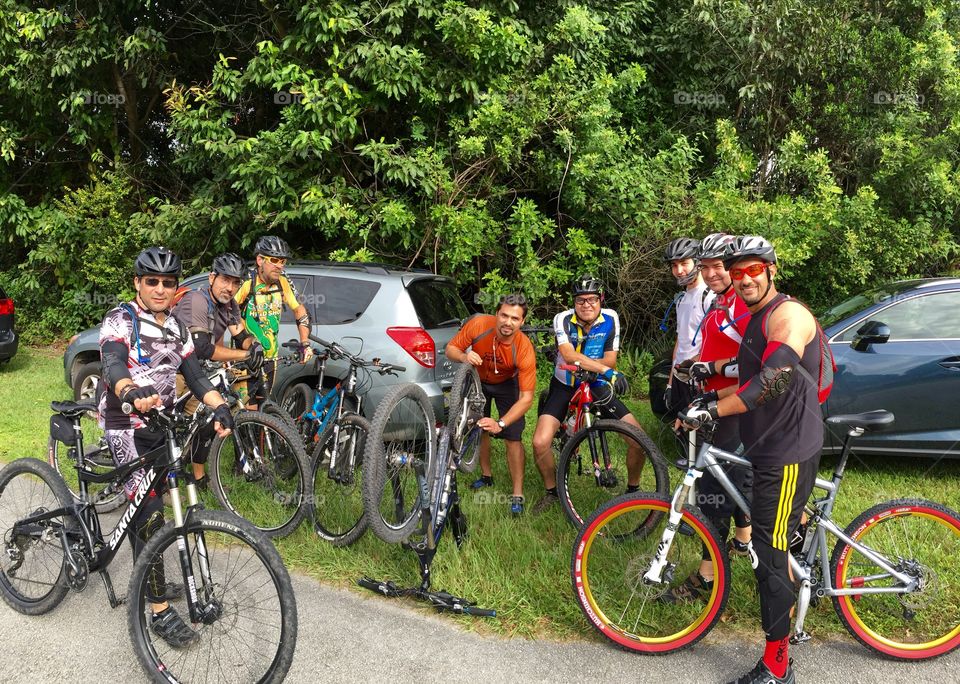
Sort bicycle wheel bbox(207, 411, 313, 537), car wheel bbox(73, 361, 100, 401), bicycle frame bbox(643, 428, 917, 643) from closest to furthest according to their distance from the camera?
bicycle frame bbox(643, 428, 917, 643)
bicycle wheel bbox(207, 411, 313, 537)
car wheel bbox(73, 361, 100, 401)

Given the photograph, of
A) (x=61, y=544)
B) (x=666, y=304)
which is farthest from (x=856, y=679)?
(x=666, y=304)

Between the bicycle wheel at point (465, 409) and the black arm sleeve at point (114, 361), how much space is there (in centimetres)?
174

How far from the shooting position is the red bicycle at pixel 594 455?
482 cm

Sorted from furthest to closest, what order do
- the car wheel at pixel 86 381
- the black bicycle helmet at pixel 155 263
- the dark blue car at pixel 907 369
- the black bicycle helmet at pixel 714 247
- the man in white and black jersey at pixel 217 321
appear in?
the car wheel at pixel 86 381
the dark blue car at pixel 907 369
the man in white and black jersey at pixel 217 321
the black bicycle helmet at pixel 714 247
the black bicycle helmet at pixel 155 263

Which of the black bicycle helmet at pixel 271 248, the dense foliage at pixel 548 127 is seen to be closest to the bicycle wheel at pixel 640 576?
the black bicycle helmet at pixel 271 248

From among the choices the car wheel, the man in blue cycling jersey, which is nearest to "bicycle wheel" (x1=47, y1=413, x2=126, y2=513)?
the car wheel

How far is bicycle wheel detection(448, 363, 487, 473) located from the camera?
3.99m

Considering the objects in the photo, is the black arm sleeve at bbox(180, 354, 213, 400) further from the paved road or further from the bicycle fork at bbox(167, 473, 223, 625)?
the paved road

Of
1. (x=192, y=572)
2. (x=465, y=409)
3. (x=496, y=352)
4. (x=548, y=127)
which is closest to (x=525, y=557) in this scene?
(x=465, y=409)

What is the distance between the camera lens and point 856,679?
10.4 feet

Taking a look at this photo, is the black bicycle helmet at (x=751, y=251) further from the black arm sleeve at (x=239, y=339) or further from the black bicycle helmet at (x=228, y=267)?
the black arm sleeve at (x=239, y=339)

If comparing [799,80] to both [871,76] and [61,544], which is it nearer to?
[871,76]

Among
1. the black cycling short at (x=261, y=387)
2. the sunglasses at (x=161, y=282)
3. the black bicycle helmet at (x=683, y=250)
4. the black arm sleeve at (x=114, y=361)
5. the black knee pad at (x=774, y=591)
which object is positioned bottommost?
the black knee pad at (x=774, y=591)

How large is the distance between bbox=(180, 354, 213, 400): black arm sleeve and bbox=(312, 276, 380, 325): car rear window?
2.72m
